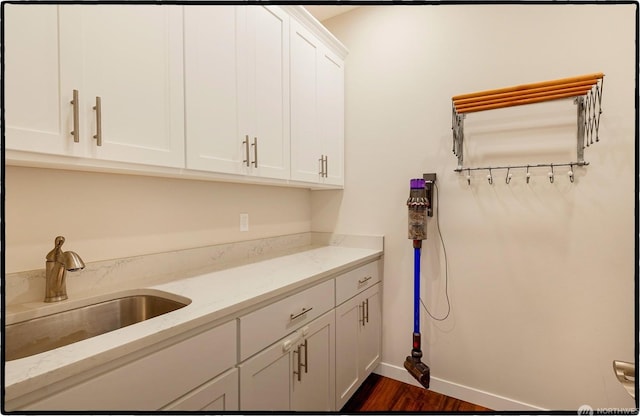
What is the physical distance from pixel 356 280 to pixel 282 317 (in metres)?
0.70

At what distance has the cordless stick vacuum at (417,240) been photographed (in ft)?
6.24

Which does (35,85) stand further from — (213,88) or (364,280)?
(364,280)

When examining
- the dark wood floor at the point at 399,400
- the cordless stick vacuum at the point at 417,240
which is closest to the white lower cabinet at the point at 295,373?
the dark wood floor at the point at 399,400

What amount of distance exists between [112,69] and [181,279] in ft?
2.85

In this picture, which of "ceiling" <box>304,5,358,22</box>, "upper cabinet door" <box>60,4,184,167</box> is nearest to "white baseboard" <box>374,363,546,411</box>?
"upper cabinet door" <box>60,4,184,167</box>

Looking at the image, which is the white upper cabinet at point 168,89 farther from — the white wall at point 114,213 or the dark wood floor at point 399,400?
the dark wood floor at point 399,400

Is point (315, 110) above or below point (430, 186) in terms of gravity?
above

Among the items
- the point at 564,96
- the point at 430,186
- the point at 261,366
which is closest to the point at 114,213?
the point at 261,366

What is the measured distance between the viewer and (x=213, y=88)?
4.49 feet

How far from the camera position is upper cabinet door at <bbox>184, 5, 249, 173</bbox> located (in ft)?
4.20

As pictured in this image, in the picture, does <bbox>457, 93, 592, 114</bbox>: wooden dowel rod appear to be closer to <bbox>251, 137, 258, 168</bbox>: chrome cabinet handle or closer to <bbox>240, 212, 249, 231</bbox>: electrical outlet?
<bbox>251, 137, 258, 168</bbox>: chrome cabinet handle

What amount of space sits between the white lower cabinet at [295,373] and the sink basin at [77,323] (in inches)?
15.0

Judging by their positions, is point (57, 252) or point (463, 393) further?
point (463, 393)

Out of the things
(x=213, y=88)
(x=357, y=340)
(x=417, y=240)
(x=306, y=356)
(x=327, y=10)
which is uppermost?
(x=327, y=10)
